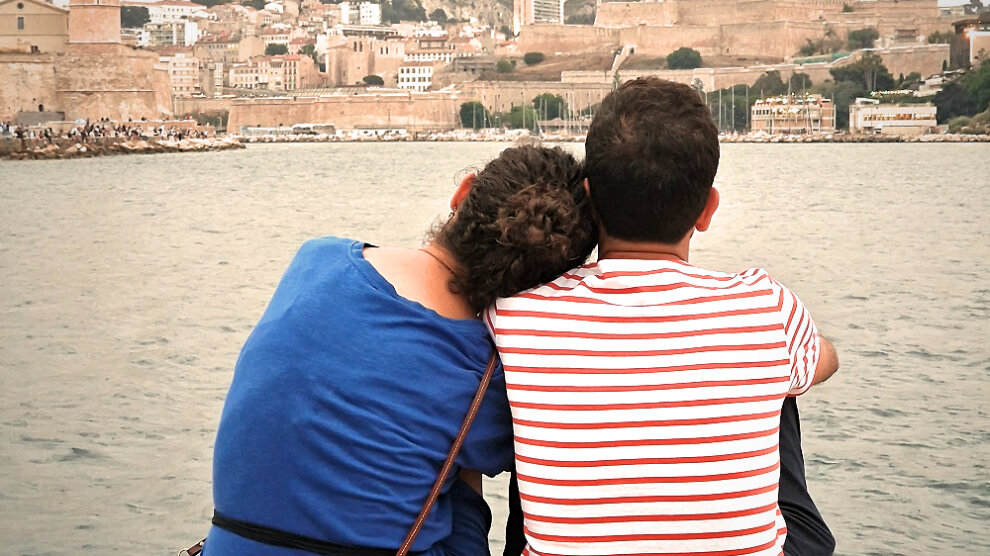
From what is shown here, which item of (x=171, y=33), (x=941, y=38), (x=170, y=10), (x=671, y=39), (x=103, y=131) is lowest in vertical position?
(x=103, y=131)

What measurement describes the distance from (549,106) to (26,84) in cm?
2153

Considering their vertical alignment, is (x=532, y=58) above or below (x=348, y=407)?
above

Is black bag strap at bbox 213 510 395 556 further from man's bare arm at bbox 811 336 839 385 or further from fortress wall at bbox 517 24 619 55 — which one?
fortress wall at bbox 517 24 619 55

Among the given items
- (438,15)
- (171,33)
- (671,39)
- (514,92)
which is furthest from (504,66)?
(438,15)

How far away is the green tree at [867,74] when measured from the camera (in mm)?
47500

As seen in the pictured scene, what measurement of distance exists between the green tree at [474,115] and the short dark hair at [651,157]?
48.5 metres

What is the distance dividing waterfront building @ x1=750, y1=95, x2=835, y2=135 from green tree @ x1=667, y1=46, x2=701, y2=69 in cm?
592

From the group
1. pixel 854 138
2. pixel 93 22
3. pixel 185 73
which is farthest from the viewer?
pixel 185 73

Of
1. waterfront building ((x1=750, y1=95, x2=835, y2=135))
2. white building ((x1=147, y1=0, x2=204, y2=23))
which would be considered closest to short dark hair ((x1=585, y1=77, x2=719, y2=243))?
waterfront building ((x1=750, y1=95, x2=835, y2=135))

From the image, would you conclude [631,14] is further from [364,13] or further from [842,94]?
[364,13]

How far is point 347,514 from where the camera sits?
3.78 feet

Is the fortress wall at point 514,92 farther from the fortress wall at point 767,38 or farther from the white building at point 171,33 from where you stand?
the white building at point 171,33

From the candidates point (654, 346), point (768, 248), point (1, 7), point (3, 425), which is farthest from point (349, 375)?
point (1, 7)

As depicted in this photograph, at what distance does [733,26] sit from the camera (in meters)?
53.0
